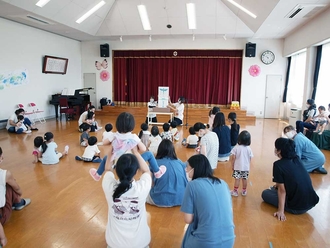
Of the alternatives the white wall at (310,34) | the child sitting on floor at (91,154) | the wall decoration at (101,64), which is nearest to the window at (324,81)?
the white wall at (310,34)

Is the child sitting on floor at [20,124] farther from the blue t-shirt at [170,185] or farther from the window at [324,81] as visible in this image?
the window at [324,81]

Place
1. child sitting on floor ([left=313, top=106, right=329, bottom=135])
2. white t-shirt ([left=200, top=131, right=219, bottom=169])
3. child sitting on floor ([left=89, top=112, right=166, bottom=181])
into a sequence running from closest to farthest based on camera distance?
1. child sitting on floor ([left=89, top=112, right=166, bottom=181])
2. white t-shirt ([left=200, top=131, right=219, bottom=169])
3. child sitting on floor ([left=313, top=106, right=329, bottom=135])

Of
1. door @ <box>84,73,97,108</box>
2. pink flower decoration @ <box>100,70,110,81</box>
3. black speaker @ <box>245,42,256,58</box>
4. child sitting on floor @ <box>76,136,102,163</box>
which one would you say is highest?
black speaker @ <box>245,42,256,58</box>

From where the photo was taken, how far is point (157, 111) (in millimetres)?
9375

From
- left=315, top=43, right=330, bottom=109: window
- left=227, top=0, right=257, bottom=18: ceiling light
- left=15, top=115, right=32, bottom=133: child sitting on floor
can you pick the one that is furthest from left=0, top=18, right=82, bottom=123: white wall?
left=315, top=43, right=330, bottom=109: window

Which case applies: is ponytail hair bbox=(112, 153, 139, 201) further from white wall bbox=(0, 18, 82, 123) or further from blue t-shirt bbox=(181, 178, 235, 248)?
white wall bbox=(0, 18, 82, 123)

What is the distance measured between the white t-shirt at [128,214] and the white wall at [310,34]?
7227mm

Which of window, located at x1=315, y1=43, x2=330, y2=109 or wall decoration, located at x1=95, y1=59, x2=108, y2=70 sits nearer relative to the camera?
window, located at x1=315, y1=43, x2=330, y2=109

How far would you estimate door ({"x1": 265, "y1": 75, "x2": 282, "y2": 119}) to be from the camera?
1182cm

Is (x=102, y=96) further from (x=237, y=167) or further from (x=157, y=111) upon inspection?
(x=237, y=167)

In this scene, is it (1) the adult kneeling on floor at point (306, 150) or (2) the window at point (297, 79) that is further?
(2) the window at point (297, 79)

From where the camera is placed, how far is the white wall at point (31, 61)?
27.9 feet

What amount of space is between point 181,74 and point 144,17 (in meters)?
3.35

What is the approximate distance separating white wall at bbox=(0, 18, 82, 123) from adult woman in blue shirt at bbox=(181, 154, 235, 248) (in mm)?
8483
